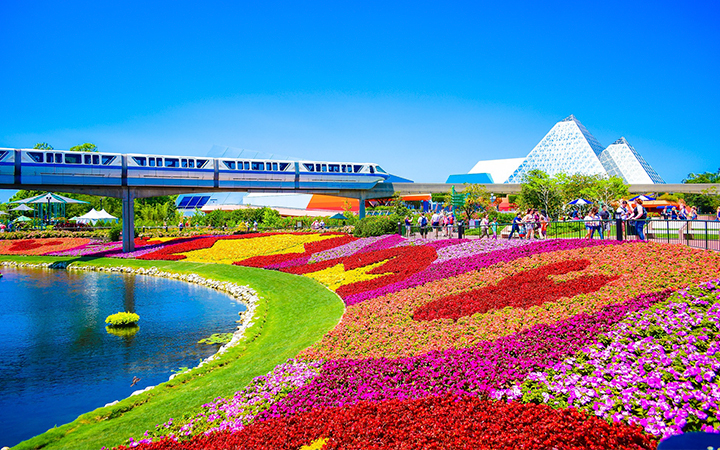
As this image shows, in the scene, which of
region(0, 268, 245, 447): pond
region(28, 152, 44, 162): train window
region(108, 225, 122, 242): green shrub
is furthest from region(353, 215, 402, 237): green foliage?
region(108, 225, 122, 242): green shrub

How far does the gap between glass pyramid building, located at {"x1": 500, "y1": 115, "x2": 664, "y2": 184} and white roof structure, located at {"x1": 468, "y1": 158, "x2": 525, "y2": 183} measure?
16.5 feet

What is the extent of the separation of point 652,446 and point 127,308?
20.2 m

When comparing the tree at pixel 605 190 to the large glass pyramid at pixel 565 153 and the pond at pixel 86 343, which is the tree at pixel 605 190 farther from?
the pond at pixel 86 343

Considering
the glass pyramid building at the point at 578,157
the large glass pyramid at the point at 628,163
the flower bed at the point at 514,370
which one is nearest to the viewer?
the flower bed at the point at 514,370

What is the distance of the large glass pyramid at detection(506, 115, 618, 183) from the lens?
3942 inches

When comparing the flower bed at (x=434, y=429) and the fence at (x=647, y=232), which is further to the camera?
the fence at (x=647, y=232)

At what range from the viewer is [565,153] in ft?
343

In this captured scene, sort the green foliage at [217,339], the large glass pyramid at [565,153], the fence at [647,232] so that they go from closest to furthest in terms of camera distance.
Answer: the green foliage at [217,339], the fence at [647,232], the large glass pyramid at [565,153]

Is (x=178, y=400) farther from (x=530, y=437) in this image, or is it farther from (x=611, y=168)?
(x=611, y=168)

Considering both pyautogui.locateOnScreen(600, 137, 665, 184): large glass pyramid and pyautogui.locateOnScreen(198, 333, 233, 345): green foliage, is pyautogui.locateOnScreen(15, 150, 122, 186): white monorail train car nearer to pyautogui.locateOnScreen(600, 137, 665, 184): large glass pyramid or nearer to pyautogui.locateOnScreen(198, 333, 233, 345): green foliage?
pyautogui.locateOnScreen(198, 333, 233, 345): green foliage

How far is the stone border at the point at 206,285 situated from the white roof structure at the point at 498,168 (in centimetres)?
8877

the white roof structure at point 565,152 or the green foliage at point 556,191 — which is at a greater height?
the white roof structure at point 565,152

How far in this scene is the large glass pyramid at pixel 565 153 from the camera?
328 ft

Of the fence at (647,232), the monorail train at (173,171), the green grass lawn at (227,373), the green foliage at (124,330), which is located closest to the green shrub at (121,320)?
the green foliage at (124,330)
